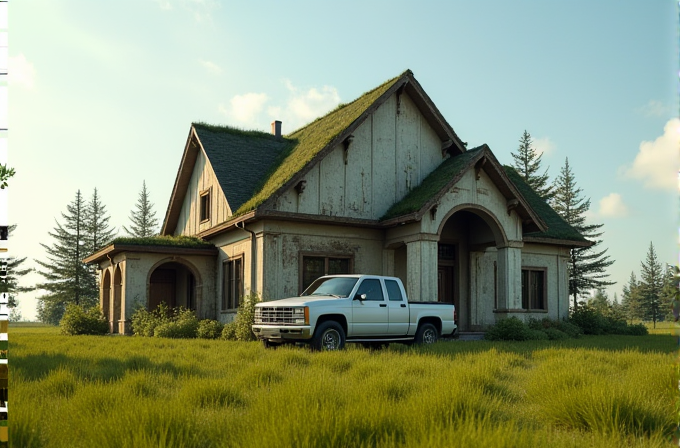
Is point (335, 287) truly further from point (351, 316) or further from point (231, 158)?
point (231, 158)

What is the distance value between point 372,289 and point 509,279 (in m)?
8.31

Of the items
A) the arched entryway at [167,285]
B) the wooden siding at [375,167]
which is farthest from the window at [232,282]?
the arched entryway at [167,285]

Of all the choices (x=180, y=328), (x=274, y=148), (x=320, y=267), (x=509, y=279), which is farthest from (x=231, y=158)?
(x=509, y=279)

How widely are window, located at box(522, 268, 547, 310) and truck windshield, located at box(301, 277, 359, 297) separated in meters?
12.6

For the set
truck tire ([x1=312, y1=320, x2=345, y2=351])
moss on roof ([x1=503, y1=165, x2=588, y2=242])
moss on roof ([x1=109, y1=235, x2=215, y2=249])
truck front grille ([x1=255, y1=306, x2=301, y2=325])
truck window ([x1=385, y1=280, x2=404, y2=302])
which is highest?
moss on roof ([x1=503, y1=165, x2=588, y2=242])

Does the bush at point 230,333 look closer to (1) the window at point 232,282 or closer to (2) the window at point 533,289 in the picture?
(1) the window at point 232,282

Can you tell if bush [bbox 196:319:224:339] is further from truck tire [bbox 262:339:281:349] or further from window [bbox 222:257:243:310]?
truck tire [bbox 262:339:281:349]

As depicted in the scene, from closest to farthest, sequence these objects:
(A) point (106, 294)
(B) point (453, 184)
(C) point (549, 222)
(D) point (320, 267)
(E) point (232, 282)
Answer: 1. (B) point (453, 184)
2. (D) point (320, 267)
3. (E) point (232, 282)
4. (C) point (549, 222)
5. (A) point (106, 294)

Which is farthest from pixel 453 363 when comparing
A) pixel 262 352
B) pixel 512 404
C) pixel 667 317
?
pixel 667 317

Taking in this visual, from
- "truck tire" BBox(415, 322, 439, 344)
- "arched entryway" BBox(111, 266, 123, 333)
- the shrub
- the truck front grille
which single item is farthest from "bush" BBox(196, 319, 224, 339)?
"truck tire" BBox(415, 322, 439, 344)

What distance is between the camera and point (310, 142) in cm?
2483

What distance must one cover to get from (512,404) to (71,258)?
63.3m

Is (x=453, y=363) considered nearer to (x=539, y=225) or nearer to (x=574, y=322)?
(x=539, y=225)

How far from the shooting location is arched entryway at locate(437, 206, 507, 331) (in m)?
24.6
